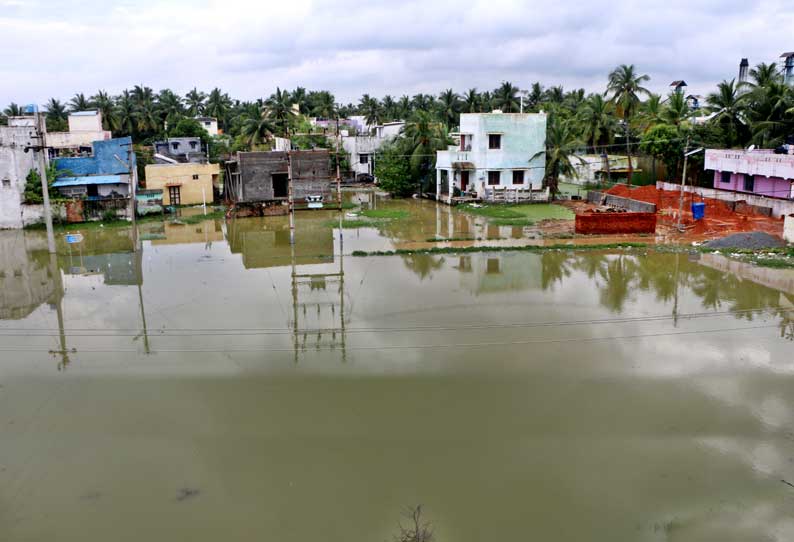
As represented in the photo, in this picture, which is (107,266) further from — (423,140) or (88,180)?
(423,140)

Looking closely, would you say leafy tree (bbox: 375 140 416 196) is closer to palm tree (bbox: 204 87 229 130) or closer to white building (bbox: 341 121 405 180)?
white building (bbox: 341 121 405 180)

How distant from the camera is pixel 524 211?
3641cm

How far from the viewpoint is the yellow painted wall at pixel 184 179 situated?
39.8 meters

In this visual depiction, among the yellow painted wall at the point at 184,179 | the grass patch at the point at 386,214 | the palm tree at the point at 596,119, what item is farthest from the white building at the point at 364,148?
the grass patch at the point at 386,214

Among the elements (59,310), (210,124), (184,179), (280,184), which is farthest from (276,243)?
(210,124)

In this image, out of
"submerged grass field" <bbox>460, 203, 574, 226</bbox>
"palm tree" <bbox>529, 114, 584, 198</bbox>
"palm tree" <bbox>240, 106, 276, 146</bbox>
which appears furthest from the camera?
"palm tree" <bbox>240, 106, 276, 146</bbox>

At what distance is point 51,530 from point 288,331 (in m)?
7.62

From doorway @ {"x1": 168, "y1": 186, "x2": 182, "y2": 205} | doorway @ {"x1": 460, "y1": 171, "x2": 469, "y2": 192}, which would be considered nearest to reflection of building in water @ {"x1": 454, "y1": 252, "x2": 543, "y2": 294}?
doorway @ {"x1": 460, "y1": 171, "x2": 469, "y2": 192}

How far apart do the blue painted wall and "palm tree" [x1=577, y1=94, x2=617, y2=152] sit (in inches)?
1162

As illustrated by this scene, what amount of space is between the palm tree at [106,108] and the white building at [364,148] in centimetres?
2163

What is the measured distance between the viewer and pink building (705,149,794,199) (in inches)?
1216

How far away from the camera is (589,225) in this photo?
93.3ft

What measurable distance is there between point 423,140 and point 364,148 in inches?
489

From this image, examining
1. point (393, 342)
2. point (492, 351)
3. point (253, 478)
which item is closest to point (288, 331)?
point (393, 342)
